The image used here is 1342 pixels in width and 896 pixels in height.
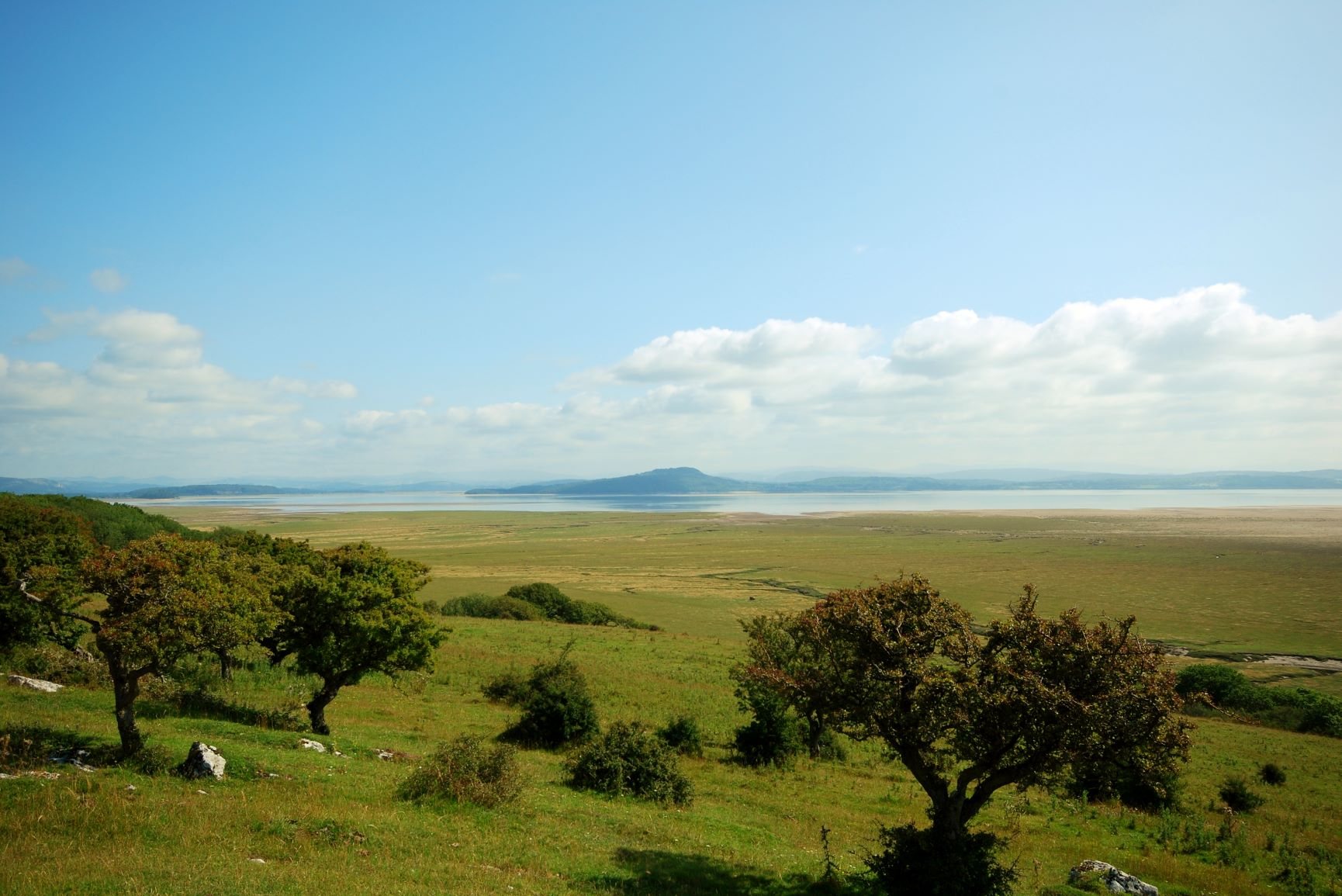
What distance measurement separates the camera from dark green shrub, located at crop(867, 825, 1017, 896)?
1334cm

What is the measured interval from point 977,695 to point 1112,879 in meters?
7.84

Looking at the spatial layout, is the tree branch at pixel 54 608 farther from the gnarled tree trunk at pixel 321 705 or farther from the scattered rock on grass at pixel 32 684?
the scattered rock on grass at pixel 32 684

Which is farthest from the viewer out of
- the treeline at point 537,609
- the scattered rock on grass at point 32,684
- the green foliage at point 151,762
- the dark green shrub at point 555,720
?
the treeline at point 537,609

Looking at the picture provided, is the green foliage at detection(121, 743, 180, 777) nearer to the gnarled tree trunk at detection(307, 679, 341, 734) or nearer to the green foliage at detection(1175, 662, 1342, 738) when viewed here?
the gnarled tree trunk at detection(307, 679, 341, 734)

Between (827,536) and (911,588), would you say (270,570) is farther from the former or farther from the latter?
(827,536)

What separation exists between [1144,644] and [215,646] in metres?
21.4

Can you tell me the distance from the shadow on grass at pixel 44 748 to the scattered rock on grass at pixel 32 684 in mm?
7150

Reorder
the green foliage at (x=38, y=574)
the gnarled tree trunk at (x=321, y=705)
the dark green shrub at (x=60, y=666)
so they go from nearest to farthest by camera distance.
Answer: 1. the green foliage at (x=38, y=574)
2. the gnarled tree trunk at (x=321, y=705)
3. the dark green shrub at (x=60, y=666)

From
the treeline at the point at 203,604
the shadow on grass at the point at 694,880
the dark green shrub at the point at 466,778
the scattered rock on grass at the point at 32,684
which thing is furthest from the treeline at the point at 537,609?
the shadow on grass at the point at 694,880

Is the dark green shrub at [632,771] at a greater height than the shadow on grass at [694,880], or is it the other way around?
the shadow on grass at [694,880]

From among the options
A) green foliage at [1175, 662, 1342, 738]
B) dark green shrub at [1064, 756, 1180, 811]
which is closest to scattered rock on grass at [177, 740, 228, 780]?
dark green shrub at [1064, 756, 1180, 811]

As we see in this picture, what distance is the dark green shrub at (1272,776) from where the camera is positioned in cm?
2992

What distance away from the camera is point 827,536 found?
156m

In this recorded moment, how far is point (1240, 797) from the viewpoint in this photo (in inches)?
1026
